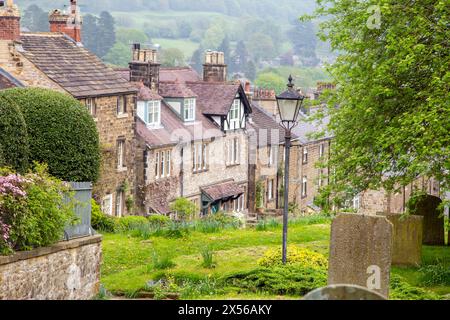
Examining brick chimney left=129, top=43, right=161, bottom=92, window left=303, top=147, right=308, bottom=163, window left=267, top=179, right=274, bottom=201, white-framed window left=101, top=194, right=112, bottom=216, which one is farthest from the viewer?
window left=303, top=147, right=308, bottom=163

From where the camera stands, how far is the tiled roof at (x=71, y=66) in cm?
4625

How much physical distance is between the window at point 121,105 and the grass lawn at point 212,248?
14.2 m

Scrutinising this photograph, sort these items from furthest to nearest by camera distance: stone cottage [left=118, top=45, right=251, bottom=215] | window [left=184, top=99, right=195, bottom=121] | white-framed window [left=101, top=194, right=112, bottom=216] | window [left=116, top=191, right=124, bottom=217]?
1. window [left=184, top=99, right=195, bottom=121]
2. stone cottage [left=118, top=45, right=251, bottom=215]
3. window [left=116, top=191, right=124, bottom=217]
4. white-framed window [left=101, top=194, right=112, bottom=216]

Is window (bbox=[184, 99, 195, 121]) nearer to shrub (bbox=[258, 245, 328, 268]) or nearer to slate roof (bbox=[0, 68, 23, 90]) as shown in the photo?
slate roof (bbox=[0, 68, 23, 90])

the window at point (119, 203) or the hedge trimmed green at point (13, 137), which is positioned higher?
the hedge trimmed green at point (13, 137)

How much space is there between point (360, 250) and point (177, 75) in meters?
51.4

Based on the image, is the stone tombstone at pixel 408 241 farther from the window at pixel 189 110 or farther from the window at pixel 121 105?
the window at pixel 189 110

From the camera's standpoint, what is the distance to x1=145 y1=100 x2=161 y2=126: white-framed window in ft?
179

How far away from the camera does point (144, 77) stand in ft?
188

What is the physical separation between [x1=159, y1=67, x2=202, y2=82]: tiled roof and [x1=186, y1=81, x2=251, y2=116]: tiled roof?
1.99 metres

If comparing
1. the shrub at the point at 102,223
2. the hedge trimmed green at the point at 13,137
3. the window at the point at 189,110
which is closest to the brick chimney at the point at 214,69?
the window at the point at 189,110

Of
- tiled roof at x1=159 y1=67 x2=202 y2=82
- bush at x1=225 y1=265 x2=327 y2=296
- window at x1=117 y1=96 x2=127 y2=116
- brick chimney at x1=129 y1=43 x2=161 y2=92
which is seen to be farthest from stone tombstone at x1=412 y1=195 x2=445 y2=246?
tiled roof at x1=159 y1=67 x2=202 y2=82

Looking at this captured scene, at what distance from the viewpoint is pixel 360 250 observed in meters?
17.8
